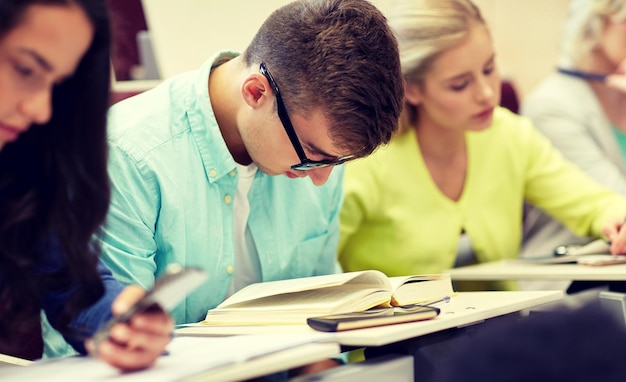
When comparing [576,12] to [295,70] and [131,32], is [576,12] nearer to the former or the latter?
[131,32]

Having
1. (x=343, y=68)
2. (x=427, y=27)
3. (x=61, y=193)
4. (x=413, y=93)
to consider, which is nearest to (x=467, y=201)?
(x=413, y=93)

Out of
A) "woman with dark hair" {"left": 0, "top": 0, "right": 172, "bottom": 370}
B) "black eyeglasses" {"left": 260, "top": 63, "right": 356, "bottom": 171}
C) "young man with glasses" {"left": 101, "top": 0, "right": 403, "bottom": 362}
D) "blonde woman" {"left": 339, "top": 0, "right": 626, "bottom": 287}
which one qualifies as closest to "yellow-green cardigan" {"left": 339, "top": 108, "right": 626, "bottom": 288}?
"blonde woman" {"left": 339, "top": 0, "right": 626, "bottom": 287}

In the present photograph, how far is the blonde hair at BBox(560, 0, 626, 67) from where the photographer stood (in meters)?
2.65

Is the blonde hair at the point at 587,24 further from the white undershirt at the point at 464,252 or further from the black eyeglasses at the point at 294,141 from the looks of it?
the black eyeglasses at the point at 294,141

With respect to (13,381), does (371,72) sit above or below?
above

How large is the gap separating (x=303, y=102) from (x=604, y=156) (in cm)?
144

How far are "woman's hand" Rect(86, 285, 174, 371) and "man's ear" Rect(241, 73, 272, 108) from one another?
0.52m

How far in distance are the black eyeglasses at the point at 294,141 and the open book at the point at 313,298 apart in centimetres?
19

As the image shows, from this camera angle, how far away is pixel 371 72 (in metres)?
1.34

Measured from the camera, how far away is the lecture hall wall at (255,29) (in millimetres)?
2096

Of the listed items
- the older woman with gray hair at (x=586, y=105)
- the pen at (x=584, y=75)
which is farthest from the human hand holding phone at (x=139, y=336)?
the pen at (x=584, y=75)

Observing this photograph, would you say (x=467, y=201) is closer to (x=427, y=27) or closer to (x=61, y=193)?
(x=427, y=27)

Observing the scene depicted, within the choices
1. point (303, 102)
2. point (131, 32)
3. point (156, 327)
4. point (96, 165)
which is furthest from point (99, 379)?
point (131, 32)

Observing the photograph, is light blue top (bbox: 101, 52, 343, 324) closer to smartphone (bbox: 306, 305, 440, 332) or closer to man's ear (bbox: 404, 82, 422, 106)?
smartphone (bbox: 306, 305, 440, 332)
